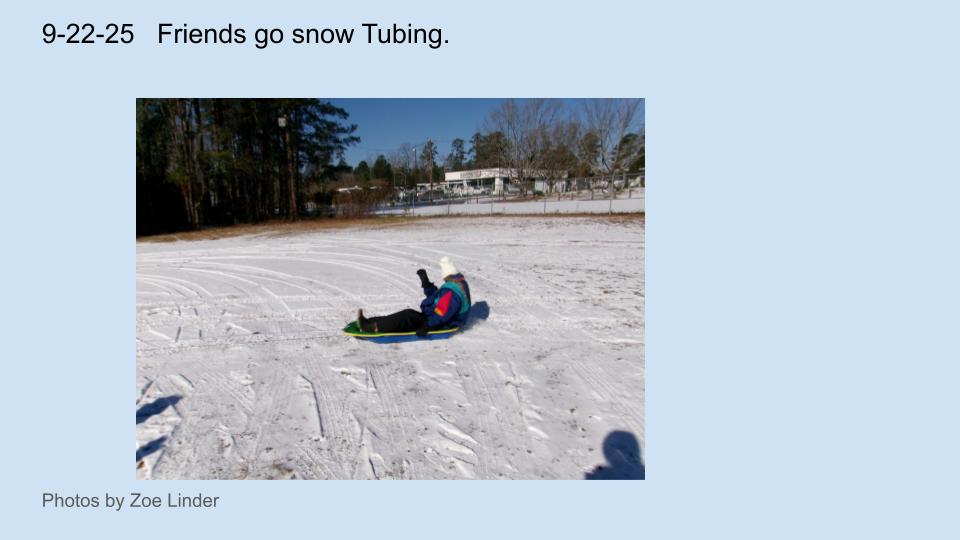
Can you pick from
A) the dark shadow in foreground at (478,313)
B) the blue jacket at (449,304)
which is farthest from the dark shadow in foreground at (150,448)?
the dark shadow in foreground at (478,313)

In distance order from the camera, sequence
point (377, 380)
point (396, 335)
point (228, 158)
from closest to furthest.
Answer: point (377, 380), point (396, 335), point (228, 158)

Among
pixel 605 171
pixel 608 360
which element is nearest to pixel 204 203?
pixel 608 360

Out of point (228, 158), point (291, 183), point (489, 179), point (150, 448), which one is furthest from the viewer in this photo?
point (489, 179)

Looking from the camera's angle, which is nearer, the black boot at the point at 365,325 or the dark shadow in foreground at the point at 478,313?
the black boot at the point at 365,325

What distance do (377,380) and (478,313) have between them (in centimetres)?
224

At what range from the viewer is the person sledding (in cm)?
470

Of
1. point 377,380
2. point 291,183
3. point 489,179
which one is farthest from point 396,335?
point 489,179

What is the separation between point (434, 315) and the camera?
A: 4.82 meters

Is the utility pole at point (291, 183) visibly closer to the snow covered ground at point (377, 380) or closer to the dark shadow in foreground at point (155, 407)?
the snow covered ground at point (377, 380)

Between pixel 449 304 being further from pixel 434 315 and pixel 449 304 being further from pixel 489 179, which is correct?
pixel 489 179

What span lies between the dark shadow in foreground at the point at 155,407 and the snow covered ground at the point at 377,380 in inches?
0.6

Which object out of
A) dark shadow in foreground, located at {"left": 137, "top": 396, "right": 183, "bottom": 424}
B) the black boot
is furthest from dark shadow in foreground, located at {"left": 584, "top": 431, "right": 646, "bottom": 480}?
dark shadow in foreground, located at {"left": 137, "top": 396, "right": 183, "bottom": 424}

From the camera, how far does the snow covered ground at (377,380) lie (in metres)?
2.78

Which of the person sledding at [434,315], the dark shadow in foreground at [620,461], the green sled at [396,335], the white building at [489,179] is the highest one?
the white building at [489,179]
